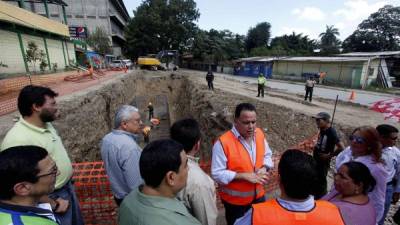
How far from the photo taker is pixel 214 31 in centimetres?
5372

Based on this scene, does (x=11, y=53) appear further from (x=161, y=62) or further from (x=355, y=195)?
(x=161, y=62)

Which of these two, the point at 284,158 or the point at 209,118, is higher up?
the point at 284,158

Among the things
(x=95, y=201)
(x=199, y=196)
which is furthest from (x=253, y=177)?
(x=95, y=201)

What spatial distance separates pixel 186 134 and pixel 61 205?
4.75 feet

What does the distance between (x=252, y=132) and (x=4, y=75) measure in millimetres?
13412

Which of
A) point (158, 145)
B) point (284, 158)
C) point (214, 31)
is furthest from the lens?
point (214, 31)

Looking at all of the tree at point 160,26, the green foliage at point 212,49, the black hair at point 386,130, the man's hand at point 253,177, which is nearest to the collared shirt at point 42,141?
the man's hand at point 253,177

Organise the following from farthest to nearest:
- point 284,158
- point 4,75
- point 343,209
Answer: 1. point 4,75
2. point 343,209
3. point 284,158

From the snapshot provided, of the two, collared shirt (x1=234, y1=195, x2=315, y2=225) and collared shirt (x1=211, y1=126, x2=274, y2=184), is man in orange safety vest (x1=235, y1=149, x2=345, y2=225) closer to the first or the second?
collared shirt (x1=234, y1=195, x2=315, y2=225)

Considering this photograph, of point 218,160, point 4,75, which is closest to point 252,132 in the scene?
point 218,160

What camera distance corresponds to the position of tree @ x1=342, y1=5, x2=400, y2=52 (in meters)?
43.0

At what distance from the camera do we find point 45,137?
2.39m

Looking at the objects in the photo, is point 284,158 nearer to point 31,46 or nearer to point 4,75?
point 4,75

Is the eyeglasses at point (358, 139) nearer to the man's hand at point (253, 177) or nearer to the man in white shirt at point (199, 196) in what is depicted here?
the man's hand at point (253, 177)
